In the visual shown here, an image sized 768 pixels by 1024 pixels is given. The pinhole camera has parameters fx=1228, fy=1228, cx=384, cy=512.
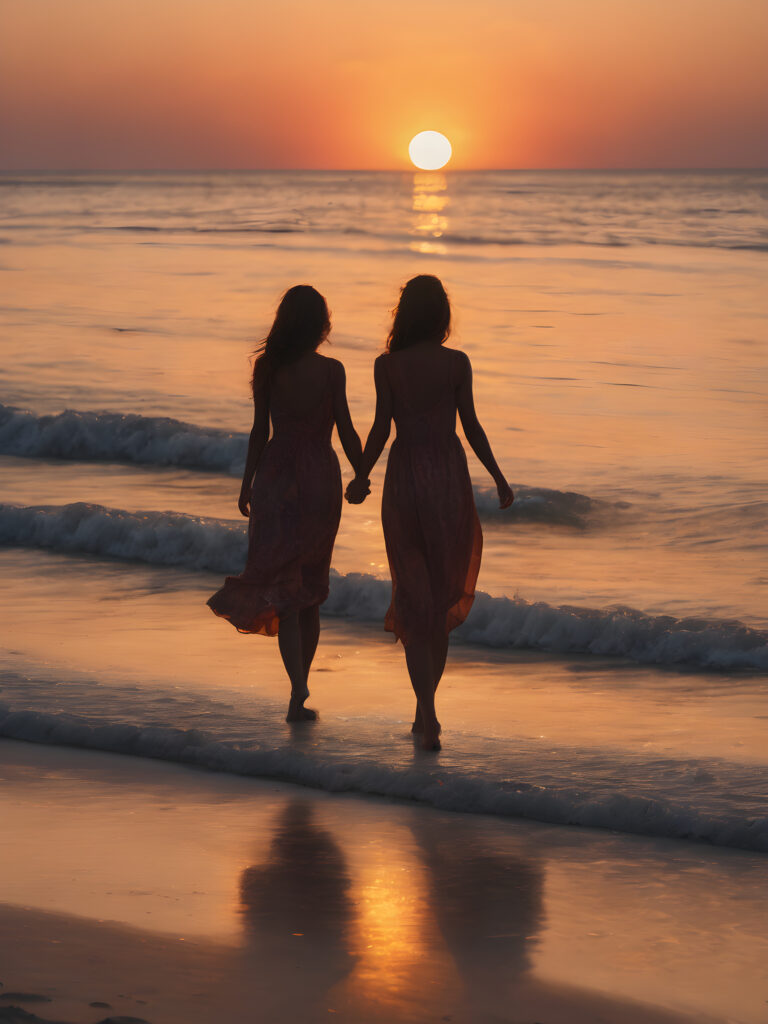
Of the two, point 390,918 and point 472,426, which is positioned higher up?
point 472,426

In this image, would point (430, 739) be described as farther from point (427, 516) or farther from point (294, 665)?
point (427, 516)

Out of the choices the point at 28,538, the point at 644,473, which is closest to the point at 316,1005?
the point at 28,538

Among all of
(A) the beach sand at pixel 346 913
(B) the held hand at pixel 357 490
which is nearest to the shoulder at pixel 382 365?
(B) the held hand at pixel 357 490

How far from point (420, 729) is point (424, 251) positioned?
36.2 m

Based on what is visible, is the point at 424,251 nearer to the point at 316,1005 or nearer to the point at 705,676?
the point at 705,676

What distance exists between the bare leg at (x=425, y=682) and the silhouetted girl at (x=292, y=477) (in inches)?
22.1

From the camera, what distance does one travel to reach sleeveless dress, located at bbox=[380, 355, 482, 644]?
4.98 metres

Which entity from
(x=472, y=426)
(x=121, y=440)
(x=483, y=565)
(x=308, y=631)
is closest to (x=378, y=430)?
(x=472, y=426)

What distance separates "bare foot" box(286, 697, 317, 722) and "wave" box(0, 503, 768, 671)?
2.01 metres

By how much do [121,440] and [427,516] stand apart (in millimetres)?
9030

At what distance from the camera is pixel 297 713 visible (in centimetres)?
543

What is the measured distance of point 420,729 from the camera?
524cm

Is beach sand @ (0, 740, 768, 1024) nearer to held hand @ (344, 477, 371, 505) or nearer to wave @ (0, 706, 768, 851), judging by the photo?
wave @ (0, 706, 768, 851)

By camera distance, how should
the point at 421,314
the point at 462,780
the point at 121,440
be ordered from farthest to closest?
the point at 121,440 → the point at 421,314 → the point at 462,780
